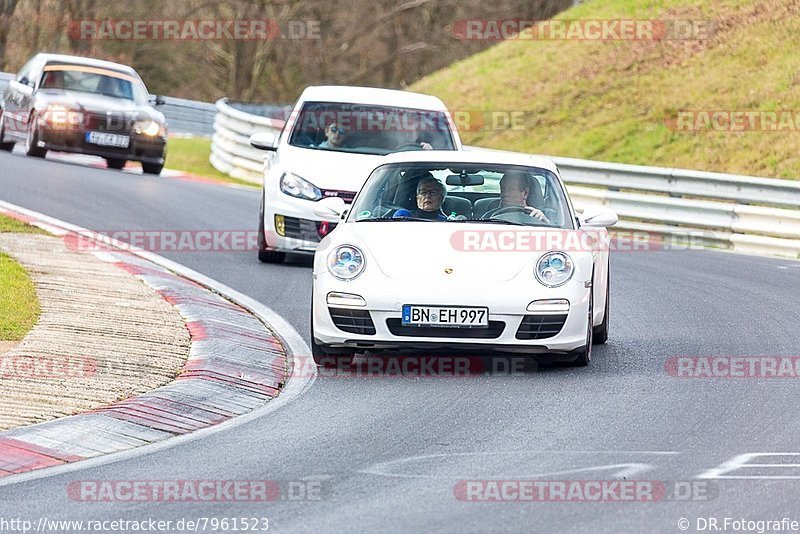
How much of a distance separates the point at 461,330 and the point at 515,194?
55.5 inches

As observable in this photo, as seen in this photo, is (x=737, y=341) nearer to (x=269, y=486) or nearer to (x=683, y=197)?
(x=269, y=486)

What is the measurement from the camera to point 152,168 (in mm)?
24281

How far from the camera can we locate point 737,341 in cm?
1080

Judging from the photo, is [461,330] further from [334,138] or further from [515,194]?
[334,138]

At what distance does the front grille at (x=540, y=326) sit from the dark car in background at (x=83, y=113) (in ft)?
49.5

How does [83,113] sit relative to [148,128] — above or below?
above

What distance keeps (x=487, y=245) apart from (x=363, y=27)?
158 feet

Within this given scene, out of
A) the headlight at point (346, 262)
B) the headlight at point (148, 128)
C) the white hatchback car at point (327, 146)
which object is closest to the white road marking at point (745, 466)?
the headlight at point (346, 262)

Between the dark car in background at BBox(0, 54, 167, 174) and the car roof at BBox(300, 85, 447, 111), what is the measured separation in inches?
324

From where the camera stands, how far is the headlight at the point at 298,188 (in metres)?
13.9
